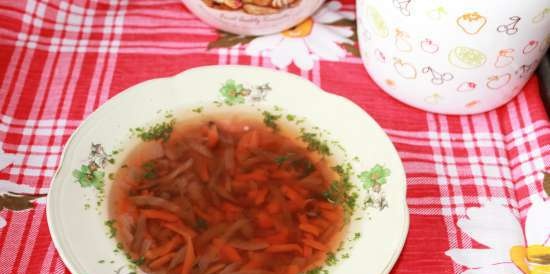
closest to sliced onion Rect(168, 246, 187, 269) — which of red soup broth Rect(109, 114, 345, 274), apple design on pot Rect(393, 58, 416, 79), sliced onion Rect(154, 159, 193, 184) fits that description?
red soup broth Rect(109, 114, 345, 274)

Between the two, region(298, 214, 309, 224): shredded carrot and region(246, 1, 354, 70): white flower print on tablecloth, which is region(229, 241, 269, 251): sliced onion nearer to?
region(298, 214, 309, 224): shredded carrot

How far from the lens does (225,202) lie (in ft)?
2.71

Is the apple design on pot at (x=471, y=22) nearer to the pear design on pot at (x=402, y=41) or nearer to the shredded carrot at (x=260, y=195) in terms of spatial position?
the pear design on pot at (x=402, y=41)

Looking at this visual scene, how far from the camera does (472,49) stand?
2.71 ft

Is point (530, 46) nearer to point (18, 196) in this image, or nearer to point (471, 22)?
point (471, 22)

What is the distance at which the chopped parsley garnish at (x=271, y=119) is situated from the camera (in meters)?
0.91

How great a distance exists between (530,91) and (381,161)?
293 millimetres

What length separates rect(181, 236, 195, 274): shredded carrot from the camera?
754mm

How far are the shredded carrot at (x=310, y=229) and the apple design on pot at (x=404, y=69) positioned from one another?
243 millimetres

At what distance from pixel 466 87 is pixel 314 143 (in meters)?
0.20

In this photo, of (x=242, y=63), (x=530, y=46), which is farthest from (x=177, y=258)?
(x=530, y=46)

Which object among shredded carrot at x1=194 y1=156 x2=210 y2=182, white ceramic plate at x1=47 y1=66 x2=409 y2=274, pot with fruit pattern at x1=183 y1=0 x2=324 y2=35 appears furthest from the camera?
pot with fruit pattern at x1=183 y1=0 x2=324 y2=35

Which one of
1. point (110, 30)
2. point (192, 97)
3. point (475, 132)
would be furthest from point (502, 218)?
point (110, 30)

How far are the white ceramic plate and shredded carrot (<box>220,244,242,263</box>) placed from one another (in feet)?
0.34
